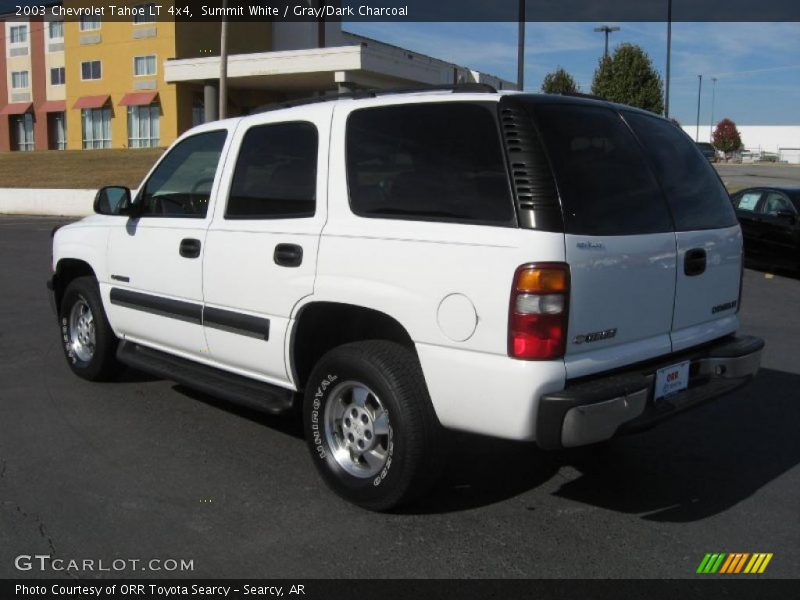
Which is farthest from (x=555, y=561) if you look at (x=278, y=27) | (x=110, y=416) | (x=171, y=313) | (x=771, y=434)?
(x=278, y=27)

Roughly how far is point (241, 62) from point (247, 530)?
40975 millimetres

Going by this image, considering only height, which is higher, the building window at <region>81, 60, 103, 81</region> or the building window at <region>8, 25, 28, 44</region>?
the building window at <region>8, 25, 28, 44</region>

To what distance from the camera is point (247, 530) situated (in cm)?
376

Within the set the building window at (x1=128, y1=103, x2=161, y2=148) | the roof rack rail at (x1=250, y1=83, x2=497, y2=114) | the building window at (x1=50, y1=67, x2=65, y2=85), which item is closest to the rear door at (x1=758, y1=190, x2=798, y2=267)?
the roof rack rail at (x1=250, y1=83, x2=497, y2=114)

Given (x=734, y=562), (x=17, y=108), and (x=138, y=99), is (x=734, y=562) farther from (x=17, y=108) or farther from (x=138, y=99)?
(x=17, y=108)

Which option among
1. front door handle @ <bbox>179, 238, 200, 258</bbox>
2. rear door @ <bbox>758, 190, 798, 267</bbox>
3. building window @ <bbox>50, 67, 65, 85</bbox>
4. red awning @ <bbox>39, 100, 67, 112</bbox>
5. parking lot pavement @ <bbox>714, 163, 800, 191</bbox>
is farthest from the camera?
building window @ <bbox>50, 67, 65, 85</bbox>

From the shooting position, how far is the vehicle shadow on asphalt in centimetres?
414

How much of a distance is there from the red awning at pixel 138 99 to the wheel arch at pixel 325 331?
4641 cm

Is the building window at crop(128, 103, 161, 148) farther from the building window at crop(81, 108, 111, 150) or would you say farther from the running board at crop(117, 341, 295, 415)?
the running board at crop(117, 341, 295, 415)

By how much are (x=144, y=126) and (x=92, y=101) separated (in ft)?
13.9

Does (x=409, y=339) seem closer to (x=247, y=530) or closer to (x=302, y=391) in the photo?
(x=302, y=391)

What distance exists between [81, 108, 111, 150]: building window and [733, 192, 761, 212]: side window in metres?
44.5

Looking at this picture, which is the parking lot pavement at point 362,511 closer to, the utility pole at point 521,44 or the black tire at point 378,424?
the black tire at point 378,424

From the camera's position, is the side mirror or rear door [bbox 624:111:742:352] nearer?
rear door [bbox 624:111:742:352]
